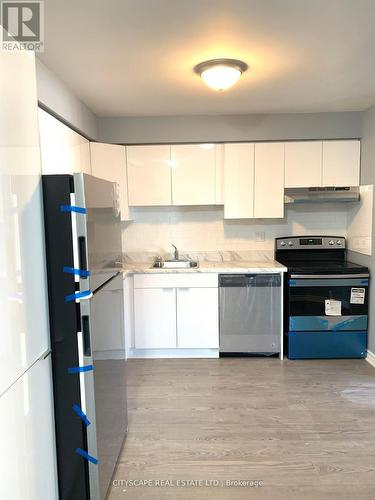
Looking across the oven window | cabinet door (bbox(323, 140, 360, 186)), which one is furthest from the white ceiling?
the oven window

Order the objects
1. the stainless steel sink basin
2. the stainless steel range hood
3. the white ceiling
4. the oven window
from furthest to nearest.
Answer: the stainless steel sink basin → the stainless steel range hood → the oven window → the white ceiling

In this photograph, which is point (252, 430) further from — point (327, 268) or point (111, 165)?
point (111, 165)

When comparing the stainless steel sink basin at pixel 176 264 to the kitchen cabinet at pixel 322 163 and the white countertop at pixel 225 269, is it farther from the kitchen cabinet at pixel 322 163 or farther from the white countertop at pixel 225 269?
the kitchen cabinet at pixel 322 163

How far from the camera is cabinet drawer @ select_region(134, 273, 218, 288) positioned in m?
3.68

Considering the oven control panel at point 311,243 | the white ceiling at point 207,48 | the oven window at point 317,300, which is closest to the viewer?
the white ceiling at point 207,48

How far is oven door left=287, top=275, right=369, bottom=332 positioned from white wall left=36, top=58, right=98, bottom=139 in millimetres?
2475

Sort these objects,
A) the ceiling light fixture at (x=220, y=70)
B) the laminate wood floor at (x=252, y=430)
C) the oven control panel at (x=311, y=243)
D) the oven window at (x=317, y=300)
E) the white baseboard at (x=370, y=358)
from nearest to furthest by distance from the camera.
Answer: the laminate wood floor at (x=252, y=430), the ceiling light fixture at (x=220, y=70), the white baseboard at (x=370, y=358), the oven window at (x=317, y=300), the oven control panel at (x=311, y=243)

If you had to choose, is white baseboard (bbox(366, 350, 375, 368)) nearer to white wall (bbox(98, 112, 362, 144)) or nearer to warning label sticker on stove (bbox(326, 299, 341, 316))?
warning label sticker on stove (bbox(326, 299, 341, 316))

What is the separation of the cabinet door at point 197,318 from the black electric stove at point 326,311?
29.6 inches

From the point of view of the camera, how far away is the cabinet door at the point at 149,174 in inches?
153

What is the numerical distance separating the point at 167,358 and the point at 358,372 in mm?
1853

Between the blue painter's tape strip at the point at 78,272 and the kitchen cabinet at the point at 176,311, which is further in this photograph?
the kitchen cabinet at the point at 176,311

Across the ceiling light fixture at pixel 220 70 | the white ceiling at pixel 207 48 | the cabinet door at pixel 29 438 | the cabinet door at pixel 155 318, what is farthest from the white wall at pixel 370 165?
the cabinet door at pixel 29 438

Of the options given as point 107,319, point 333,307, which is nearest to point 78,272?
point 107,319
